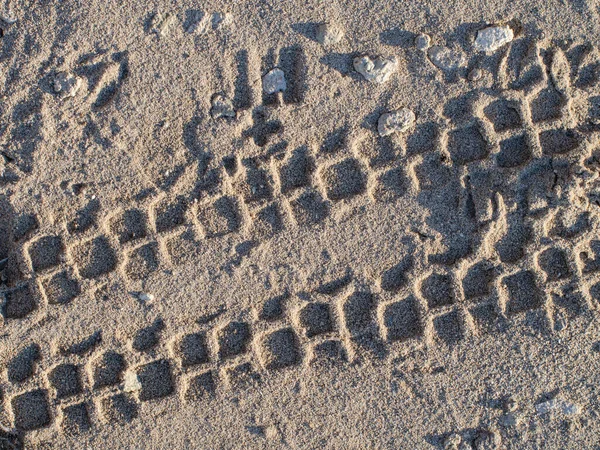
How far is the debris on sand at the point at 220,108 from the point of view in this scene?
1.54 m

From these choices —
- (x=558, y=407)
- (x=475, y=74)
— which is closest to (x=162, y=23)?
(x=475, y=74)

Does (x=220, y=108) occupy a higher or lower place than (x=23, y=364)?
higher

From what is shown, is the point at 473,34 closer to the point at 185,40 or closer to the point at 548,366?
the point at 185,40

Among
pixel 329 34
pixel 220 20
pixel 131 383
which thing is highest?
pixel 220 20

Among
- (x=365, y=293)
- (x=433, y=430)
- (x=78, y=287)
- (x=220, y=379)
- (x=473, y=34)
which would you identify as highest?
(x=473, y=34)

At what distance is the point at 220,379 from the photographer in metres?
1.54

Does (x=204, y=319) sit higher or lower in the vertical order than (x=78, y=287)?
lower

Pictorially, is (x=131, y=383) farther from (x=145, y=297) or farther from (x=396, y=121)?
(x=396, y=121)

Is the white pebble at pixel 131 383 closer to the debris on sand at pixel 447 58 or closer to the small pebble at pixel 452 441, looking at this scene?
the small pebble at pixel 452 441

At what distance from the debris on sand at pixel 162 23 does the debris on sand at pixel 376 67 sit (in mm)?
524

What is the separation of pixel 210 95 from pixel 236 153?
178 mm

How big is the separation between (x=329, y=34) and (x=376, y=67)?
0.52ft

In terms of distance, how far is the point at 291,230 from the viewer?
154 cm

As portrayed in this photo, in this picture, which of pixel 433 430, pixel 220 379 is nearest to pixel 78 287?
pixel 220 379
